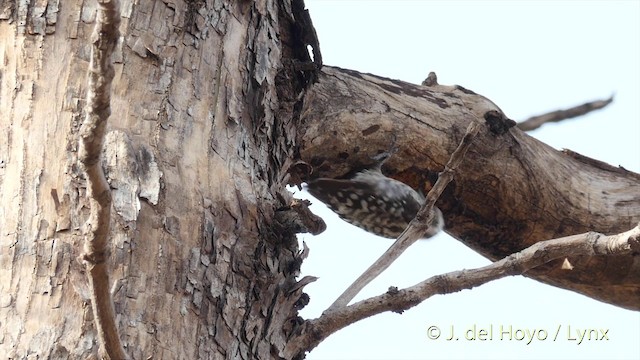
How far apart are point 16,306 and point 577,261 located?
8.06 feet

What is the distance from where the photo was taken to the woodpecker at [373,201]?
3.43 meters

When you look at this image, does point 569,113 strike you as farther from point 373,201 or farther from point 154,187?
point 154,187

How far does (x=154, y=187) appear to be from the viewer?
1.75m

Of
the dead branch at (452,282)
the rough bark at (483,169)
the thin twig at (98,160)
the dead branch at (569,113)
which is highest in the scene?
the dead branch at (569,113)

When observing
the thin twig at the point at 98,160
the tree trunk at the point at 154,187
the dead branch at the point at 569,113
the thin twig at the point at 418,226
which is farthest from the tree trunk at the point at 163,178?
the dead branch at the point at 569,113

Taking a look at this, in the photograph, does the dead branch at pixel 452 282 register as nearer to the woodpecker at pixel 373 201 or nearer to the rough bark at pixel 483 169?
the rough bark at pixel 483 169

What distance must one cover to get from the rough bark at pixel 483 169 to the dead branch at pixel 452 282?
0.94 metres

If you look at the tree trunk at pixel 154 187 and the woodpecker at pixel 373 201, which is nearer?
the tree trunk at pixel 154 187

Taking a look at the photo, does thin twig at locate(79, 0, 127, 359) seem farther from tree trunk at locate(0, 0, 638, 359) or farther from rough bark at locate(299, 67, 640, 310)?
rough bark at locate(299, 67, 640, 310)

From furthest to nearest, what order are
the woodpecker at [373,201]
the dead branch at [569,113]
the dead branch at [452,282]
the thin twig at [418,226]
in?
1. the woodpecker at [373,201]
2. the dead branch at [569,113]
3. the thin twig at [418,226]
4. the dead branch at [452,282]

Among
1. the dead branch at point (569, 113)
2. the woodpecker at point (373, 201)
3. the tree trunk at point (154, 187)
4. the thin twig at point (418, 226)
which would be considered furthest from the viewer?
the woodpecker at point (373, 201)

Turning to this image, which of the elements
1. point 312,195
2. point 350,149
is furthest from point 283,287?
point 312,195

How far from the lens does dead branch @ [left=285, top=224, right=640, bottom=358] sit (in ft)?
6.55

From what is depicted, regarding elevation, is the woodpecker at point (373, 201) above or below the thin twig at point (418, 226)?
above
